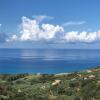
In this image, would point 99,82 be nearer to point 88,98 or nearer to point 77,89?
point 77,89

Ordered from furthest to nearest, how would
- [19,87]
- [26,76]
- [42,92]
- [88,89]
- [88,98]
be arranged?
[26,76], [19,87], [42,92], [88,89], [88,98]

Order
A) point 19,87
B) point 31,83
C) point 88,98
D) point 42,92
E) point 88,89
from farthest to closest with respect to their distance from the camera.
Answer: point 31,83, point 19,87, point 42,92, point 88,89, point 88,98

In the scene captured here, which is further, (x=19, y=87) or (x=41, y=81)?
(x=41, y=81)

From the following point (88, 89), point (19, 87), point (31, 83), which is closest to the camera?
point (88, 89)

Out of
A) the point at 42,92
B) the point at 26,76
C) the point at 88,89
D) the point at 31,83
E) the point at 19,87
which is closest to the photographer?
the point at 88,89

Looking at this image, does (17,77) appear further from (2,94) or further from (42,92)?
(2,94)

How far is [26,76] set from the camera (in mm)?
155125

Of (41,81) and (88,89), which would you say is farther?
(41,81)

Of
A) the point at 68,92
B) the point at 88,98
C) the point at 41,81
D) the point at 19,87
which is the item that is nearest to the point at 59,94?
the point at 68,92

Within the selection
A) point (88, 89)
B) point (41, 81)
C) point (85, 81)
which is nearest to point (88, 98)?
point (88, 89)

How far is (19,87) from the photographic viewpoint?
122125 millimetres

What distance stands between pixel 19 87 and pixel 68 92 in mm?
23697

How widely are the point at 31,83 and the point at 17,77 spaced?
78.1 feet

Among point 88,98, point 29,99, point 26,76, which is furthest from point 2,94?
point 26,76
